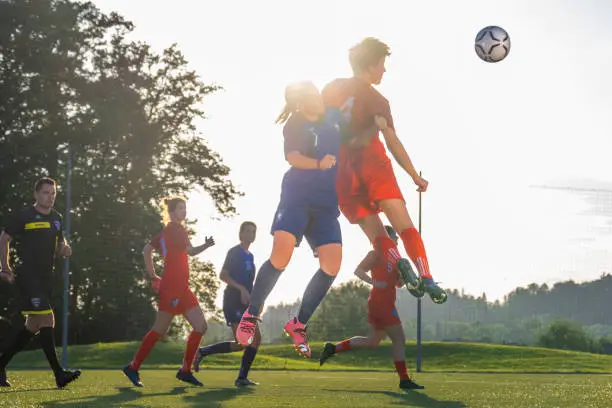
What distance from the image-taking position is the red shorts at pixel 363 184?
7.72 m

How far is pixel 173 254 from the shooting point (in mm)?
11906

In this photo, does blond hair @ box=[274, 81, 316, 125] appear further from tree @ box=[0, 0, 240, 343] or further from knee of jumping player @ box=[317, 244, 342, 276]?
tree @ box=[0, 0, 240, 343]

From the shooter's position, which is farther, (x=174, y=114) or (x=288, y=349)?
(x=174, y=114)

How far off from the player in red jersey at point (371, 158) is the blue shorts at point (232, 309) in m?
5.88

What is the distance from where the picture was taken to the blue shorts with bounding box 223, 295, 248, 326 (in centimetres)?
1359

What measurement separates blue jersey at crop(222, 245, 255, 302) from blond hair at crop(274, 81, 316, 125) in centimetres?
566

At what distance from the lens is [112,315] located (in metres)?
44.8

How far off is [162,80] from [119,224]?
872 cm

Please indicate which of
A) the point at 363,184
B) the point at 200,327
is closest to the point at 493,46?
the point at 200,327

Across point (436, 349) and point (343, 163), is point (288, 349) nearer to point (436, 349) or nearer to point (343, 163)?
point (436, 349)

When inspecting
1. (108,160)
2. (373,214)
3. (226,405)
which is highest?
(108,160)

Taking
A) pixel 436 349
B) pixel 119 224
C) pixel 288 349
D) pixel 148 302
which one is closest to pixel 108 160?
pixel 119 224

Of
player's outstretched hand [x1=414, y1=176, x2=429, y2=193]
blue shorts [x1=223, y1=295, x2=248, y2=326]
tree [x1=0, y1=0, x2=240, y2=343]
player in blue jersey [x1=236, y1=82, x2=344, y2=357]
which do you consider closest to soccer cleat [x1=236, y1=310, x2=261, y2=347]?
player in blue jersey [x1=236, y1=82, x2=344, y2=357]

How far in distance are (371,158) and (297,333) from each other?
1.62 metres
